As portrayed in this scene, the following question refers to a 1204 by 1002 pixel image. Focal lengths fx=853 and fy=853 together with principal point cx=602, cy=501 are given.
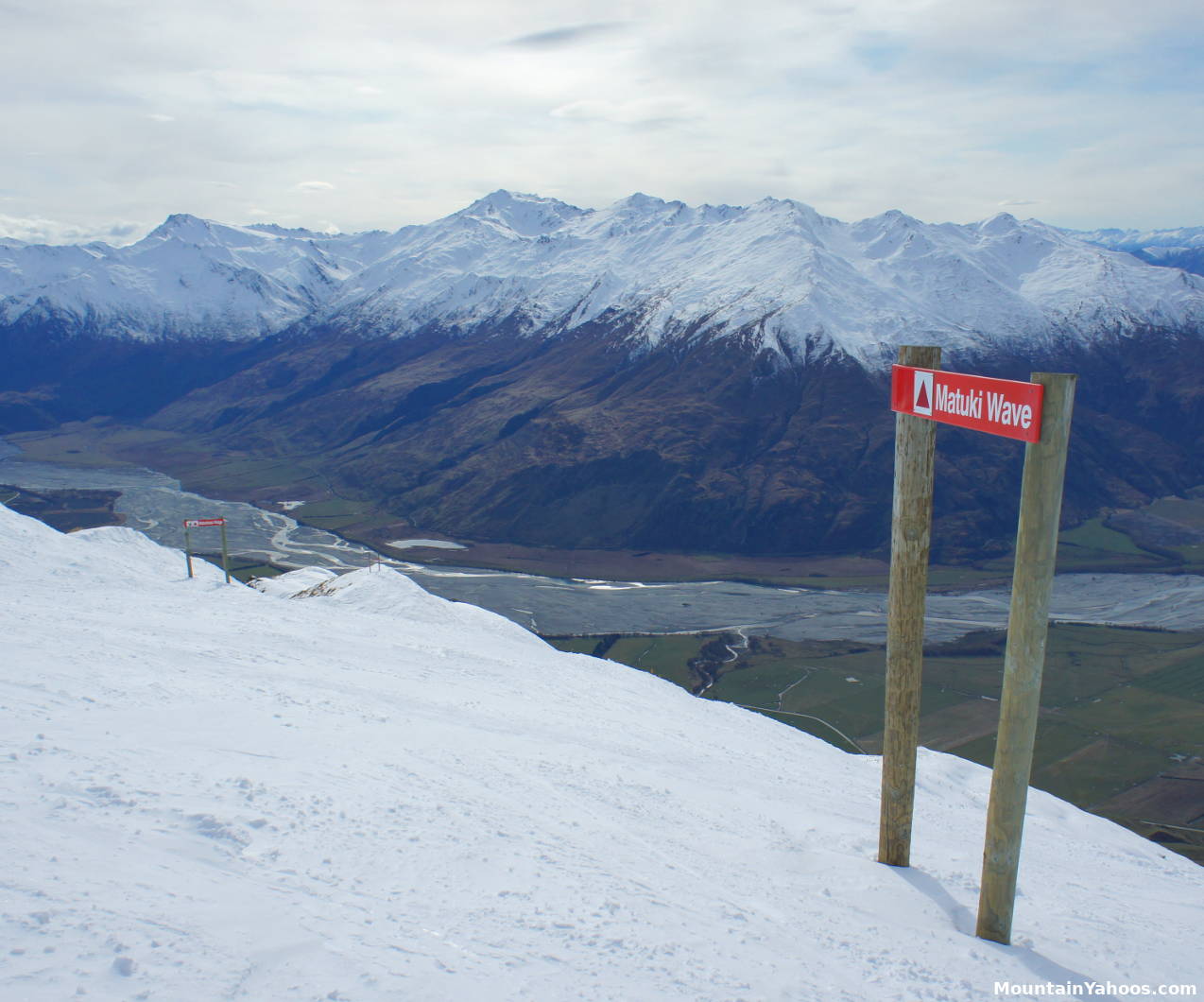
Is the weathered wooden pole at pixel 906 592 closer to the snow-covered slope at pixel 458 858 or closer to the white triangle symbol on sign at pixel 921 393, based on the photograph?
the white triangle symbol on sign at pixel 921 393

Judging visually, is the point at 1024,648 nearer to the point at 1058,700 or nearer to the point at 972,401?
the point at 972,401

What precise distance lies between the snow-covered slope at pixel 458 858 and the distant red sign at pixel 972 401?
16.2 feet

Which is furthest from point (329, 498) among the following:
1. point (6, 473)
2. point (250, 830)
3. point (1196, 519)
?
point (250, 830)

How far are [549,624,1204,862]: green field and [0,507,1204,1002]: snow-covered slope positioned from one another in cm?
4178

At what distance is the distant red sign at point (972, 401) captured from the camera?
7.05 meters

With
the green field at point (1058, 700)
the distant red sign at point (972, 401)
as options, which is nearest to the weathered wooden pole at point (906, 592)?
the distant red sign at point (972, 401)

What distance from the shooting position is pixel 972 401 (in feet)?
25.0

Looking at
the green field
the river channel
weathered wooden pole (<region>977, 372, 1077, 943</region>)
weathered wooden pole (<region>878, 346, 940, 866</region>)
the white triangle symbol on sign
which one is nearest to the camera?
weathered wooden pole (<region>977, 372, 1077, 943</region>)

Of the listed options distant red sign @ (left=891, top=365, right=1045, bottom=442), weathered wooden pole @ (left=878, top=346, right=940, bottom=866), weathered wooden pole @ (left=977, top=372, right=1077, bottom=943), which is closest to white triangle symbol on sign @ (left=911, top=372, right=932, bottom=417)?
distant red sign @ (left=891, top=365, right=1045, bottom=442)

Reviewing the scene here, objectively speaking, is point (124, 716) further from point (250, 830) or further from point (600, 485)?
point (600, 485)

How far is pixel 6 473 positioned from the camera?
173250 mm

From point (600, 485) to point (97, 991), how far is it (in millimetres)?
144533

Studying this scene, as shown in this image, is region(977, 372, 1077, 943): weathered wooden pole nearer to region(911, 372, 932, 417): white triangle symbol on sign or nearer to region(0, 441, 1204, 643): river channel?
region(911, 372, 932, 417): white triangle symbol on sign

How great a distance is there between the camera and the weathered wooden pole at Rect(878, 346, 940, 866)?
8.59 m
